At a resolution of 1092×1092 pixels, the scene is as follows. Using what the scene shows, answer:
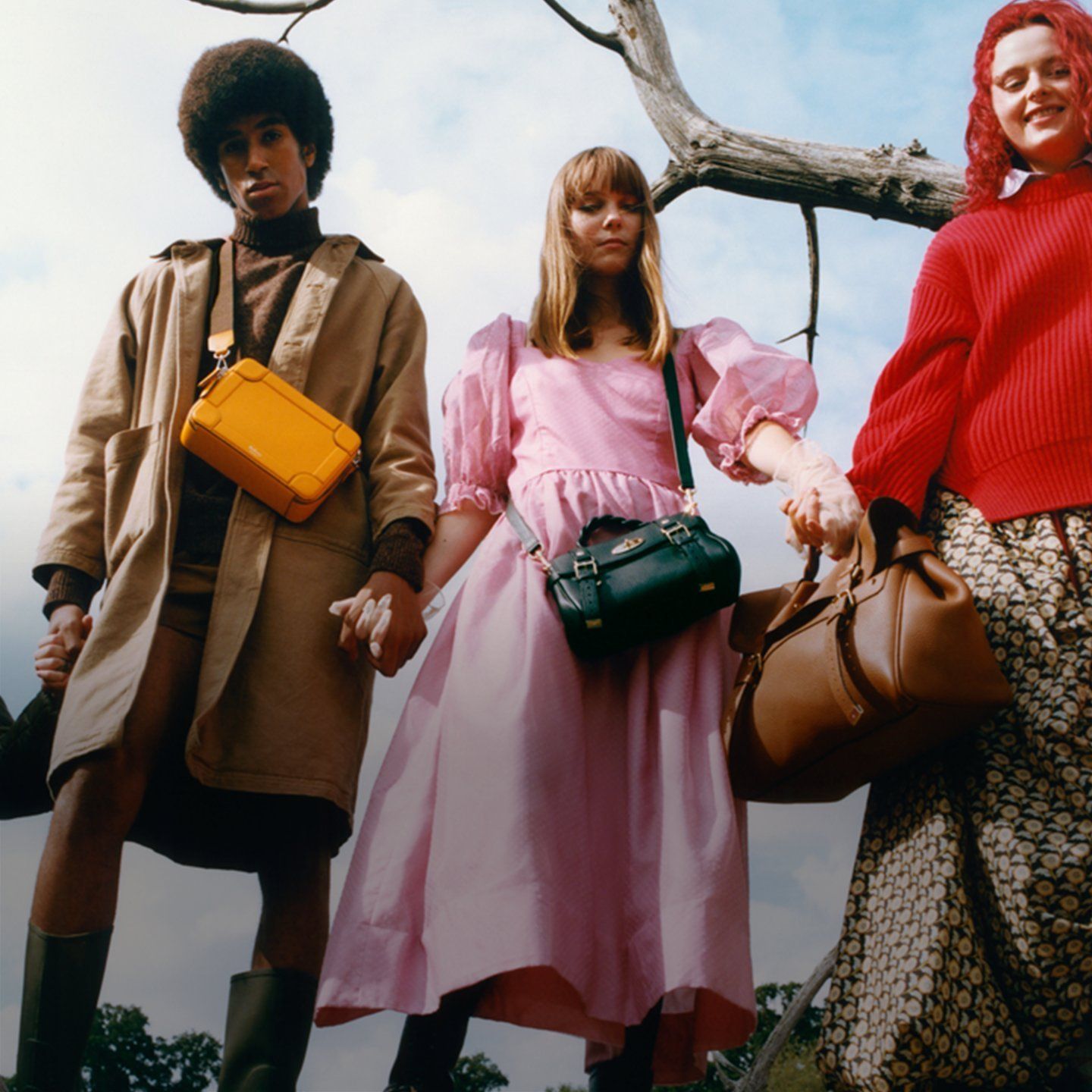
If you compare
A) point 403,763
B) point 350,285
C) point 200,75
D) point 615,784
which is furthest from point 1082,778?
point 200,75

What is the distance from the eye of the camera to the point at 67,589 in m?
2.93

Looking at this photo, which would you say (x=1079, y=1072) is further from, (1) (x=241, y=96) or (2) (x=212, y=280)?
(1) (x=241, y=96)

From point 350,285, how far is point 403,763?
1205mm

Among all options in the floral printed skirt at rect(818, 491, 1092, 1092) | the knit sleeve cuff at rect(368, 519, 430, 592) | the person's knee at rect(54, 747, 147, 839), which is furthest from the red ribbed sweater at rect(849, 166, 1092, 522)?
the person's knee at rect(54, 747, 147, 839)

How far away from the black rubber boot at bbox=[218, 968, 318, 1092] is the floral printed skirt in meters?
1.01

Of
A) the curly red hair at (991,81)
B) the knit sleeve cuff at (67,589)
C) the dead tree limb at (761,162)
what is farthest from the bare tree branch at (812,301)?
the knit sleeve cuff at (67,589)

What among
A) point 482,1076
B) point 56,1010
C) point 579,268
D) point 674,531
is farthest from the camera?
point 482,1076

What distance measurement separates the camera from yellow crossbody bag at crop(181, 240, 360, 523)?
283cm

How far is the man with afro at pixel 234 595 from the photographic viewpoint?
256 centimetres

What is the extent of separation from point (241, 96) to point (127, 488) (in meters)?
1.05

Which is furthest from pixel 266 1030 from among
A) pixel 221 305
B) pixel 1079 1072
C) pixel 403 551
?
pixel 221 305

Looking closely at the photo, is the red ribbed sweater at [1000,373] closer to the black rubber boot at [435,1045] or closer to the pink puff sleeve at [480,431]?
the pink puff sleeve at [480,431]

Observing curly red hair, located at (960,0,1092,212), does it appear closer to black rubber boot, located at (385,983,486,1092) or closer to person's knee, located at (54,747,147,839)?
black rubber boot, located at (385,983,486,1092)

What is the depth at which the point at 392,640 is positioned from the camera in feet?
8.95
